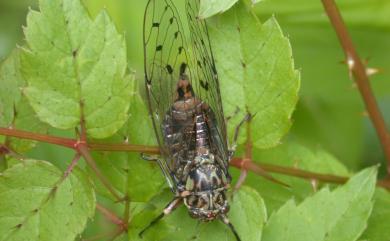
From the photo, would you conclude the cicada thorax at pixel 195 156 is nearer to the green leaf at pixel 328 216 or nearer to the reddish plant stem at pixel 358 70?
the green leaf at pixel 328 216

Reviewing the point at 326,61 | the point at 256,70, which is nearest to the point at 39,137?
the point at 256,70

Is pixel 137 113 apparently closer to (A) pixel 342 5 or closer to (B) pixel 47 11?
(B) pixel 47 11

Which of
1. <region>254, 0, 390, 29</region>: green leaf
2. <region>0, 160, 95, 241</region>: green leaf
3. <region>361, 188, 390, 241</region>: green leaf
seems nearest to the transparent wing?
<region>0, 160, 95, 241</region>: green leaf

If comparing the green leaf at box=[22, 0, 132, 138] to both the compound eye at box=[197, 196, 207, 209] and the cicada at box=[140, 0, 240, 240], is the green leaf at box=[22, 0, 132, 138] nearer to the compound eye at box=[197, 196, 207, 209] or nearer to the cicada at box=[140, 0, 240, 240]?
the cicada at box=[140, 0, 240, 240]

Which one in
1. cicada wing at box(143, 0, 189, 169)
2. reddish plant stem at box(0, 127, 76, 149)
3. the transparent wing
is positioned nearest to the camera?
reddish plant stem at box(0, 127, 76, 149)

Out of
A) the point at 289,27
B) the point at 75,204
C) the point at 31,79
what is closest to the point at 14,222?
the point at 75,204

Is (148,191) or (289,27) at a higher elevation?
(289,27)

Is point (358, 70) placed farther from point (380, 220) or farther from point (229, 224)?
point (229, 224)
